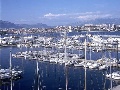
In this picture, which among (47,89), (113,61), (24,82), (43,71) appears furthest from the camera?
(113,61)

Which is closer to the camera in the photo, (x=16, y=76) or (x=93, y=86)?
(x=93, y=86)

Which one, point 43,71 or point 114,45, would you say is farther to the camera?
point 114,45

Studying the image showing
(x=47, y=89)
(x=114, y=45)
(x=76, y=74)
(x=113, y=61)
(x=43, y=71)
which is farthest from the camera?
(x=114, y=45)

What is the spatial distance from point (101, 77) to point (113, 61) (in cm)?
433

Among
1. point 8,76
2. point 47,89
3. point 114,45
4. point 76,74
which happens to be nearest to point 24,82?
point 8,76

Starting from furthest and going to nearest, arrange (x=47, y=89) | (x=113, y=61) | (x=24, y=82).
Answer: (x=113, y=61) → (x=24, y=82) → (x=47, y=89)

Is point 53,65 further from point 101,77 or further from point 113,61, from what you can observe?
point 101,77

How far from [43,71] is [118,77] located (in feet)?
18.6

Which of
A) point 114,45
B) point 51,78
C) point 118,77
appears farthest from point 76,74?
point 114,45

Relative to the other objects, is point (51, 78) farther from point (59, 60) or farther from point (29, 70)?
point (59, 60)

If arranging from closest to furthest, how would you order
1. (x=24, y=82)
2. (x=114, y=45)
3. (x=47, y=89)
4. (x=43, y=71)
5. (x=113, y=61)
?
(x=47, y=89) < (x=24, y=82) < (x=43, y=71) < (x=113, y=61) < (x=114, y=45)

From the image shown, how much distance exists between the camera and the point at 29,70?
19484mm

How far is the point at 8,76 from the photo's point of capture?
1581 centimetres

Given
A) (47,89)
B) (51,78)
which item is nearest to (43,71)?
(51,78)
